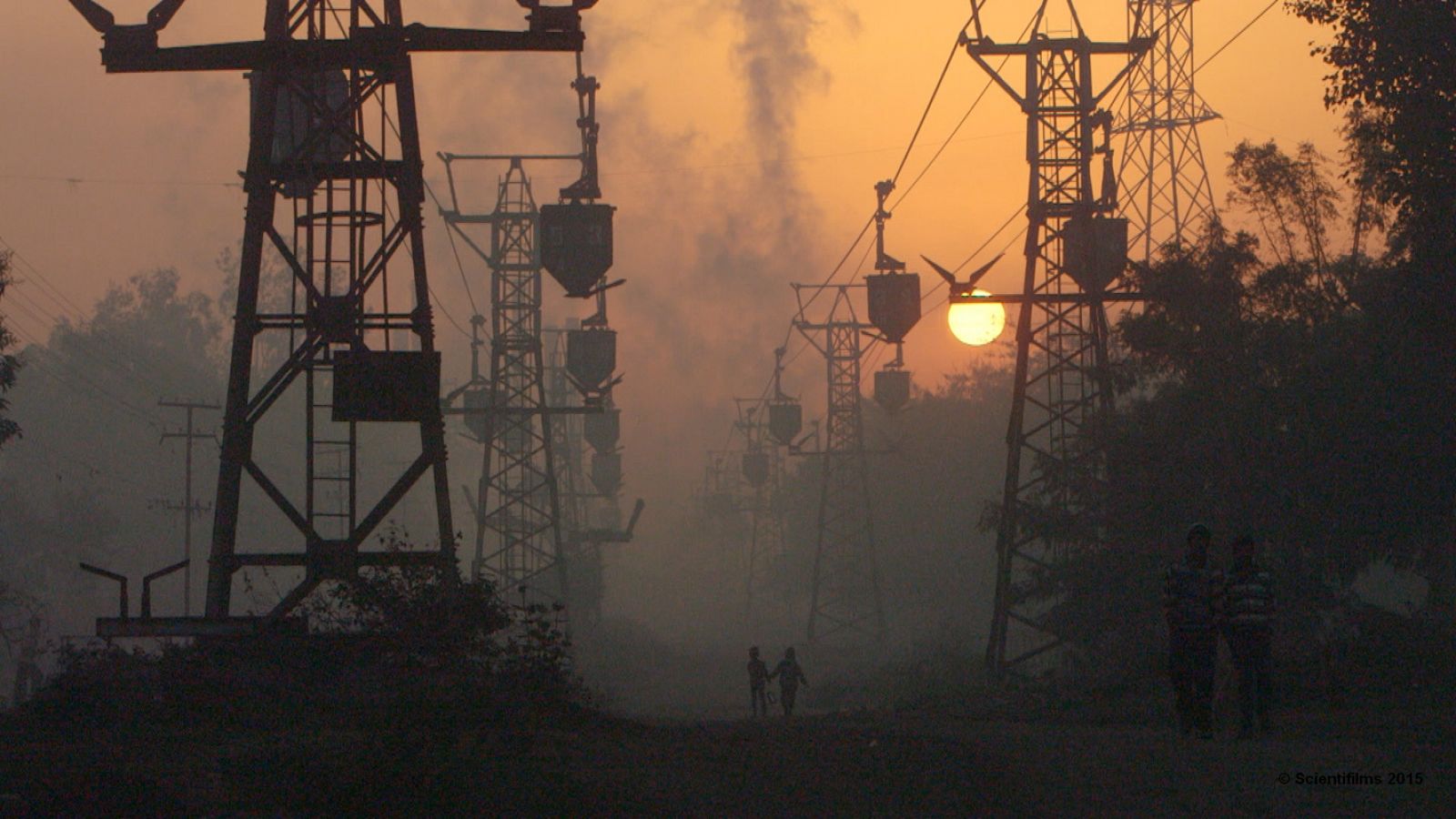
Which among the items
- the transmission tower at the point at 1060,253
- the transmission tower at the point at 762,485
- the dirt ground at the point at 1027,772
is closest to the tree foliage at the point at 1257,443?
the transmission tower at the point at 1060,253

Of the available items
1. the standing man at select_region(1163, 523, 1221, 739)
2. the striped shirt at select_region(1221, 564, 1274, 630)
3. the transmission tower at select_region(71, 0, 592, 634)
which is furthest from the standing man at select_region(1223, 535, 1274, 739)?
the transmission tower at select_region(71, 0, 592, 634)

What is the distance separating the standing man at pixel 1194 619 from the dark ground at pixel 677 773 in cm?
53

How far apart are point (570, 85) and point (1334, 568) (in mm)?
25378

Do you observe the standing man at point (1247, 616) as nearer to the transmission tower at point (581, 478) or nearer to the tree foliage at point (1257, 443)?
the tree foliage at point (1257, 443)

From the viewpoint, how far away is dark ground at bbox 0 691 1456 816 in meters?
9.68

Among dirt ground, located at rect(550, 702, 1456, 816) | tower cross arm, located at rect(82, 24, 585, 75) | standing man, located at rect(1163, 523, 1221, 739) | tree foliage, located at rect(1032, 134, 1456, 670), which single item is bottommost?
dirt ground, located at rect(550, 702, 1456, 816)

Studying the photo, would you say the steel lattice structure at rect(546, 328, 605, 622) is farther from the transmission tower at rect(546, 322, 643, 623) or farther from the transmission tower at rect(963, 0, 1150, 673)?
the transmission tower at rect(963, 0, 1150, 673)

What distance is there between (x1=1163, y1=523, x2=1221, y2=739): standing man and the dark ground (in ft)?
1.73

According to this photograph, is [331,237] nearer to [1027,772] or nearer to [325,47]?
[325,47]

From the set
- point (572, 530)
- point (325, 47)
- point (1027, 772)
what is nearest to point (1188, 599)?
point (1027, 772)

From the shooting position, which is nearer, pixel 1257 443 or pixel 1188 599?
pixel 1188 599

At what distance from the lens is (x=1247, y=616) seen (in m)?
13.9

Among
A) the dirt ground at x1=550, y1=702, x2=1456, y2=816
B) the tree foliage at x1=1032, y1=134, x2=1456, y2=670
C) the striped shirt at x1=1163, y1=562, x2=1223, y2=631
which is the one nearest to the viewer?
the dirt ground at x1=550, y1=702, x2=1456, y2=816

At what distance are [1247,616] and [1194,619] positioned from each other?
18.4 inches
